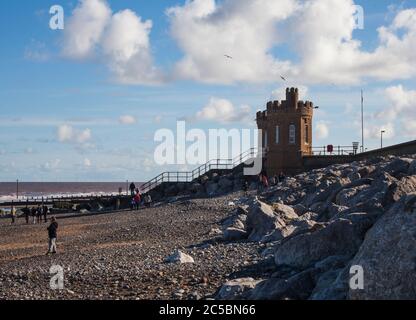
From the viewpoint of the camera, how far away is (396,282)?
22.2 ft

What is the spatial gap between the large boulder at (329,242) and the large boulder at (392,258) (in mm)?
2339

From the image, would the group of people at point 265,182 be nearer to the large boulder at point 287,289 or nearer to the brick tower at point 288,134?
the brick tower at point 288,134

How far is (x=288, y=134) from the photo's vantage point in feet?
150

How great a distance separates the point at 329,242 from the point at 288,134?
35885mm

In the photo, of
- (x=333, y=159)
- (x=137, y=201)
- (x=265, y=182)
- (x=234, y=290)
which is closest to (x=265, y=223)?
(x=234, y=290)

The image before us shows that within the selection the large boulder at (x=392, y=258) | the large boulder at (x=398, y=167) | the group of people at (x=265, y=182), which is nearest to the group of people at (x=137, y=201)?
the group of people at (x=265, y=182)

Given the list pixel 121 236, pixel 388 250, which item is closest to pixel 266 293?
pixel 388 250

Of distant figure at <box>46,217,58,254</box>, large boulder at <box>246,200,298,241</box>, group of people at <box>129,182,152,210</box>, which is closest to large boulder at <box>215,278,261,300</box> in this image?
large boulder at <box>246,200,298,241</box>

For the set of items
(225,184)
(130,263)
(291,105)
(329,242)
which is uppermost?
(291,105)

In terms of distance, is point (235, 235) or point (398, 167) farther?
point (398, 167)

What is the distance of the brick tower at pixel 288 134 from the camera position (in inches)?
1784

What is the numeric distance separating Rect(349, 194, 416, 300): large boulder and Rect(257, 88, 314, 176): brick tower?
3774 cm

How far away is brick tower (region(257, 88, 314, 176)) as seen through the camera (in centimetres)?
4531

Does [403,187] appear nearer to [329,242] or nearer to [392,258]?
[329,242]
